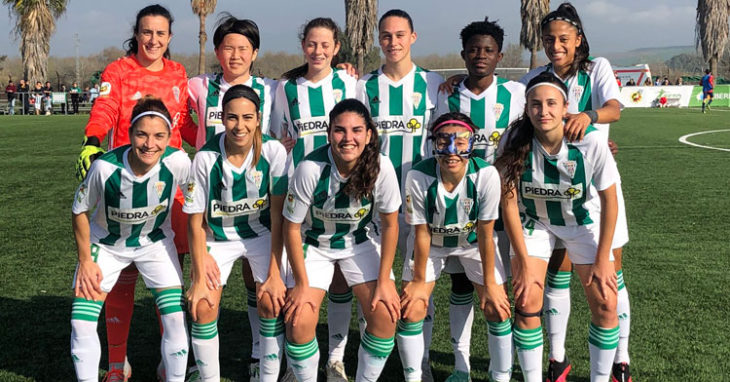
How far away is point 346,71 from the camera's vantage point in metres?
4.18

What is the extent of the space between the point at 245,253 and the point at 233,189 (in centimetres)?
36

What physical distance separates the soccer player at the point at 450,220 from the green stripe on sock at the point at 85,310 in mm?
1513

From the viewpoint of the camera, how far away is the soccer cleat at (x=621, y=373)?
12.0ft

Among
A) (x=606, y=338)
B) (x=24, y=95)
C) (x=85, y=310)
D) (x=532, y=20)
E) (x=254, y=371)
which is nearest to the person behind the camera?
(x=85, y=310)

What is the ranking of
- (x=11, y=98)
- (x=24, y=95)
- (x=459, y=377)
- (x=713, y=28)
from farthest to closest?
A: 1. (x=713, y=28)
2. (x=24, y=95)
3. (x=11, y=98)
4. (x=459, y=377)

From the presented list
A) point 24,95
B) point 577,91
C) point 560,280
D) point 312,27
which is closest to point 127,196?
point 312,27

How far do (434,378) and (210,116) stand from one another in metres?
2.05

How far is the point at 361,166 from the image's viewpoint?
128 inches

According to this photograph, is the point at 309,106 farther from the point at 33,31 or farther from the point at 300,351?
the point at 33,31

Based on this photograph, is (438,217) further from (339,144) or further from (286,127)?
(286,127)

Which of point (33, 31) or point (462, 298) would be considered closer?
point (462, 298)

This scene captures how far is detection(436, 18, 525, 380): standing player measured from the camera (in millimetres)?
3684

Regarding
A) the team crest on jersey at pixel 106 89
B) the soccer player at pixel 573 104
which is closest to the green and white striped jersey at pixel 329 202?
the soccer player at pixel 573 104

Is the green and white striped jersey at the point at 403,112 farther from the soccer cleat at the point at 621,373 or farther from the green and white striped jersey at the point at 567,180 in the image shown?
the soccer cleat at the point at 621,373
